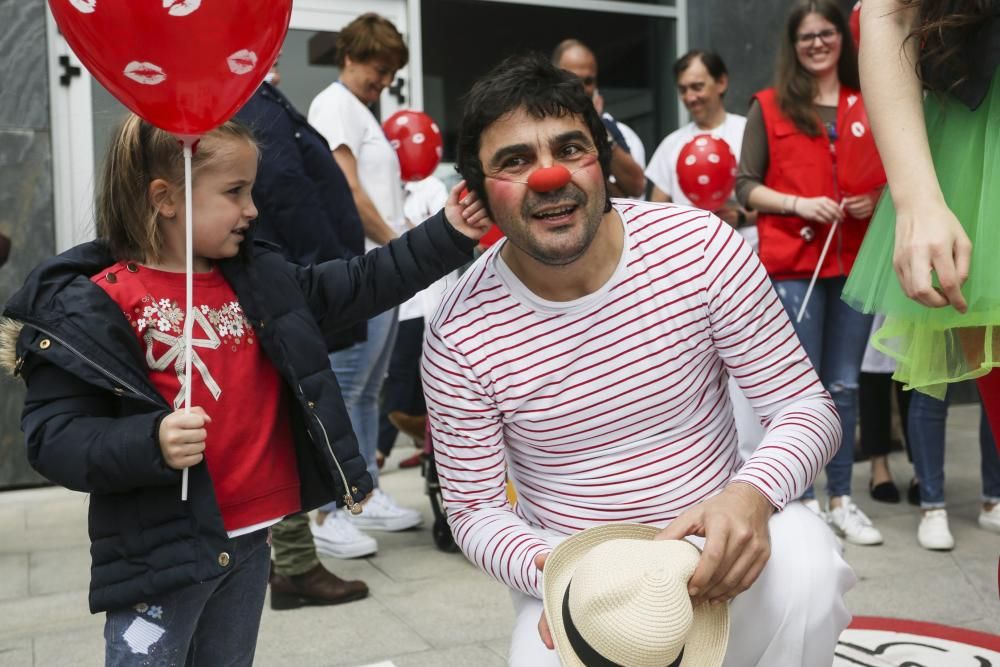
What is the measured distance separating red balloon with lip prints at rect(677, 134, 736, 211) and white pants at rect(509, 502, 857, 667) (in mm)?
2704

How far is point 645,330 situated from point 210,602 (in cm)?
99

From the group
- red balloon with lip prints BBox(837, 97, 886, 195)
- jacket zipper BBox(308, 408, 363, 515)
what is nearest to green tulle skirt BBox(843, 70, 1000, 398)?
jacket zipper BBox(308, 408, 363, 515)

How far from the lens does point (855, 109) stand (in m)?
3.66

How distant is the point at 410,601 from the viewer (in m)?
3.27

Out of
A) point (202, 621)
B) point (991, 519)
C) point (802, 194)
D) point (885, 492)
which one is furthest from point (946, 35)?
point (885, 492)

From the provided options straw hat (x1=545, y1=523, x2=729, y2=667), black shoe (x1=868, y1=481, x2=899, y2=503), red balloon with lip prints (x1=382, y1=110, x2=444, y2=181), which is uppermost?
red balloon with lip prints (x1=382, y1=110, x2=444, y2=181)

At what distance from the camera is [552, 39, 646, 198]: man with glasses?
4.18 metres

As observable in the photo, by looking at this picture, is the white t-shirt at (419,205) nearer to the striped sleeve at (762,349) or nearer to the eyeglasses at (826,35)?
the eyeglasses at (826,35)

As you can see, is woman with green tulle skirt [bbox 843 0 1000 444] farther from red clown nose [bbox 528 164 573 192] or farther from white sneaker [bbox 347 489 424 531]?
white sneaker [bbox 347 489 424 531]

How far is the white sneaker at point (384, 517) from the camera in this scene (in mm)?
4145

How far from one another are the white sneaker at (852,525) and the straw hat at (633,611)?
2296mm

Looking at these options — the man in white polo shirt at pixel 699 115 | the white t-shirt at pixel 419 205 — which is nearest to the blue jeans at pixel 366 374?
the white t-shirt at pixel 419 205

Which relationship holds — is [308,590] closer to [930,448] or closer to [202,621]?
[202,621]

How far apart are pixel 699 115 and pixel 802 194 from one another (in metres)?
1.17
